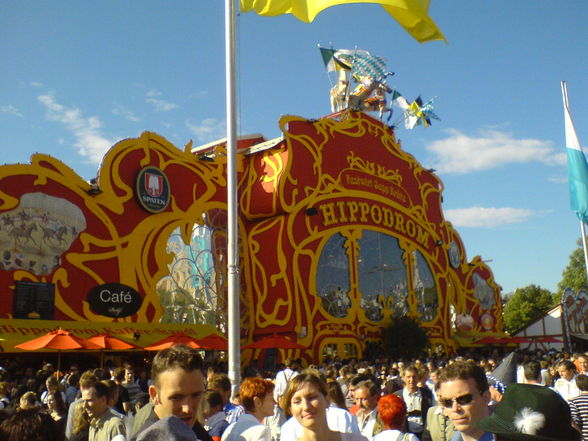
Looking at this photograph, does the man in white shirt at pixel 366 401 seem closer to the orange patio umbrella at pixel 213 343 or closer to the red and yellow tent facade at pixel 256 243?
the orange patio umbrella at pixel 213 343

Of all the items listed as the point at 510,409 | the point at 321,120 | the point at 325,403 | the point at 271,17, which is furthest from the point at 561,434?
the point at 321,120

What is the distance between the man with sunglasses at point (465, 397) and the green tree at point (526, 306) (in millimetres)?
60133

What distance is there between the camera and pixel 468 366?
3.90 metres

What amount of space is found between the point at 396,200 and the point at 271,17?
21.3 m

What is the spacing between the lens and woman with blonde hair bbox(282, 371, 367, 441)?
390cm

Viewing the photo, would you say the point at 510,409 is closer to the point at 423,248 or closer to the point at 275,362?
the point at 275,362

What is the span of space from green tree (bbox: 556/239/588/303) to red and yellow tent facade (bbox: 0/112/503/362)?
27.9m

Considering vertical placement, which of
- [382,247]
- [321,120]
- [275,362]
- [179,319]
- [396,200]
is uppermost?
[321,120]

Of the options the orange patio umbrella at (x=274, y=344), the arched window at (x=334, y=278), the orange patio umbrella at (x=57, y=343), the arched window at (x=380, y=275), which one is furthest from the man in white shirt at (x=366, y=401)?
the arched window at (x=380, y=275)

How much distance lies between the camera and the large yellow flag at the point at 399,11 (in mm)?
10734

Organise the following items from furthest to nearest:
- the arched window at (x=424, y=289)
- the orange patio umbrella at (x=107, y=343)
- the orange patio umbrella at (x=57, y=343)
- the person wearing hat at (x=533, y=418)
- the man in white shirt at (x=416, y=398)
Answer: the arched window at (x=424, y=289)
the orange patio umbrella at (x=107, y=343)
the orange patio umbrella at (x=57, y=343)
the man in white shirt at (x=416, y=398)
the person wearing hat at (x=533, y=418)

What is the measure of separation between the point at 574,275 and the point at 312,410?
63.5 meters

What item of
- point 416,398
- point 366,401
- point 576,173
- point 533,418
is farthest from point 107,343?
point 533,418

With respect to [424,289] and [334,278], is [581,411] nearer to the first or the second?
[334,278]
